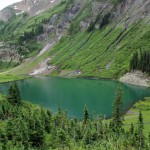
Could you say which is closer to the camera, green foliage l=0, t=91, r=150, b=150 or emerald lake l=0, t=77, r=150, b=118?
green foliage l=0, t=91, r=150, b=150

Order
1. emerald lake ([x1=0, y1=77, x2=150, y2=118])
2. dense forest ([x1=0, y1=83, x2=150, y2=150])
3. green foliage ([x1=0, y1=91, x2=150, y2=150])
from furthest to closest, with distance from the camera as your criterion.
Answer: emerald lake ([x1=0, y1=77, x2=150, y2=118])
dense forest ([x1=0, y1=83, x2=150, y2=150])
green foliage ([x1=0, y1=91, x2=150, y2=150])

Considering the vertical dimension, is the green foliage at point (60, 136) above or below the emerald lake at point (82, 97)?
above

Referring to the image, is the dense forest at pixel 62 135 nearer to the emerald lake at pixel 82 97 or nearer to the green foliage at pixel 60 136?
the green foliage at pixel 60 136

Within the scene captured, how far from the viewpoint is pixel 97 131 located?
7800cm

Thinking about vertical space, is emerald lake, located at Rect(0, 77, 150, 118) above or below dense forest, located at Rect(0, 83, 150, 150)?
below

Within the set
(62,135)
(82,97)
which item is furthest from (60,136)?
(82,97)

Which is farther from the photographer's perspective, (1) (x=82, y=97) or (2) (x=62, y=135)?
(1) (x=82, y=97)

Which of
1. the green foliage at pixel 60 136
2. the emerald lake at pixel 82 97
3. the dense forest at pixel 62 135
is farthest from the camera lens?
the emerald lake at pixel 82 97

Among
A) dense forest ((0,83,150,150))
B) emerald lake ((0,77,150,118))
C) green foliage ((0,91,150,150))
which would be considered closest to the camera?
green foliage ((0,91,150,150))

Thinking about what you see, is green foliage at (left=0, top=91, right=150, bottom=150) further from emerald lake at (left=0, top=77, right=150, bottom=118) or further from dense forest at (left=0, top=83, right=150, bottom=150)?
emerald lake at (left=0, top=77, right=150, bottom=118)

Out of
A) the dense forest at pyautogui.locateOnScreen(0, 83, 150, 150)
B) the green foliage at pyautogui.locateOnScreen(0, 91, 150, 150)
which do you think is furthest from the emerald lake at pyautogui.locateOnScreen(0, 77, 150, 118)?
Answer: the green foliage at pyautogui.locateOnScreen(0, 91, 150, 150)

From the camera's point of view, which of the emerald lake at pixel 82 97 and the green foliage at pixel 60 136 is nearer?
the green foliage at pixel 60 136

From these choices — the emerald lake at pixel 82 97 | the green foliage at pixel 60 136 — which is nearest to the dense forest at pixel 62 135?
the green foliage at pixel 60 136

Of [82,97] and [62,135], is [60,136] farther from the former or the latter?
[82,97]
